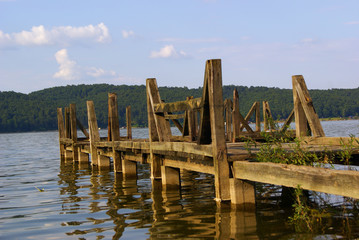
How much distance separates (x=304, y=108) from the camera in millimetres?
9961

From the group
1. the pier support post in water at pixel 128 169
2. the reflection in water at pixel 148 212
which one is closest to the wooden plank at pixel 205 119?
the reflection in water at pixel 148 212

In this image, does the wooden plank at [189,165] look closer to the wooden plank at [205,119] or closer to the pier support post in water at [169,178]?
the pier support post in water at [169,178]

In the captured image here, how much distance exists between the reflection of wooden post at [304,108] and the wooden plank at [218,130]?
8.90 feet

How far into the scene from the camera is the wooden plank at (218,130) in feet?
26.0

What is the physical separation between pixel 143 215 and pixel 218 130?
8.15 ft

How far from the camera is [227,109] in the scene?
1808 cm

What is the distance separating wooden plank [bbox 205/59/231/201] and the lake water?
441mm

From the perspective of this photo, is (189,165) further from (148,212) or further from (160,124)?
(160,124)

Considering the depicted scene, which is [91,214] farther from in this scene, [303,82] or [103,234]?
[303,82]

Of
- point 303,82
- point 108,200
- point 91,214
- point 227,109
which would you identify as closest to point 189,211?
point 91,214

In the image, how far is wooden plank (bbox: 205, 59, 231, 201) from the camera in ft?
26.0

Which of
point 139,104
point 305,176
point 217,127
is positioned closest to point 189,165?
point 217,127

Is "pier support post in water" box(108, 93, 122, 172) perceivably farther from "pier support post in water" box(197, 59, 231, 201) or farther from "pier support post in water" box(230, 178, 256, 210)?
"pier support post in water" box(230, 178, 256, 210)

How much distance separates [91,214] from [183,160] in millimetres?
2274
